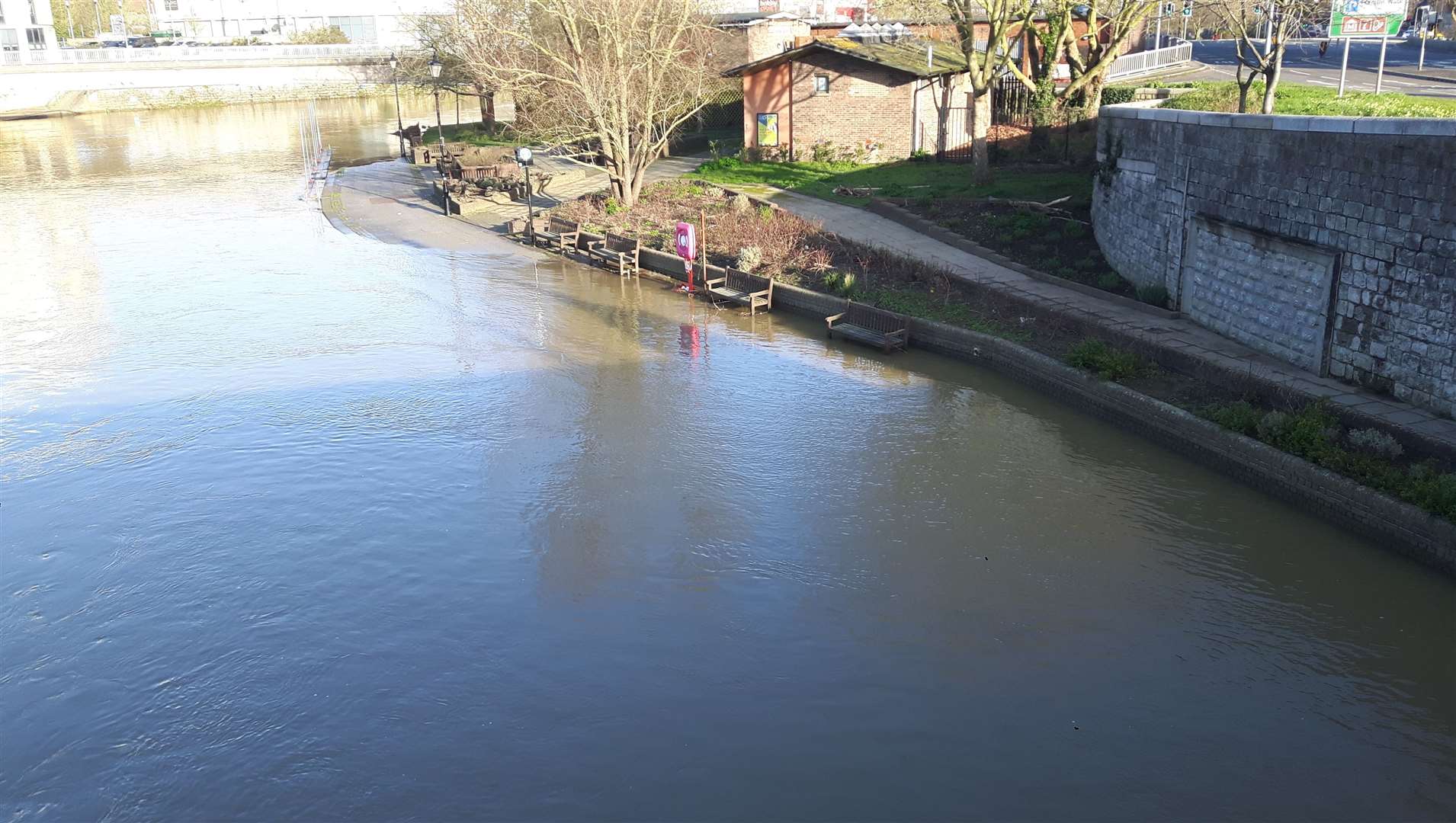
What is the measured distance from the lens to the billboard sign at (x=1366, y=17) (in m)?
26.2

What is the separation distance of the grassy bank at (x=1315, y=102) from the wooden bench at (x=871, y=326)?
34.0 ft

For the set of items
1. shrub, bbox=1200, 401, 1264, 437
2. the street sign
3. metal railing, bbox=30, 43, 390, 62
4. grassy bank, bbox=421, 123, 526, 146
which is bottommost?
shrub, bbox=1200, 401, 1264, 437

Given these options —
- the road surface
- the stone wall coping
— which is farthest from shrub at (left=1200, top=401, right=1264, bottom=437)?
the road surface

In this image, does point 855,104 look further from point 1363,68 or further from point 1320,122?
point 1363,68

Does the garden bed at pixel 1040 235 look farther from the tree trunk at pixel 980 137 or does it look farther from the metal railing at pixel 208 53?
the metal railing at pixel 208 53

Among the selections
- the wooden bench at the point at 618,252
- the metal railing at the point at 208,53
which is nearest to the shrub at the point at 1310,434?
the wooden bench at the point at 618,252

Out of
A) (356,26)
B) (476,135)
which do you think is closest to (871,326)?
(476,135)

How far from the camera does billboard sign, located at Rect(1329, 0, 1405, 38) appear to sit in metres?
26.2

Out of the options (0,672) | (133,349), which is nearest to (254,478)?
(0,672)

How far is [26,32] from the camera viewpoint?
299 ft

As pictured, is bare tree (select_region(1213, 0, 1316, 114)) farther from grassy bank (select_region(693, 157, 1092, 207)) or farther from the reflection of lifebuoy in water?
the reflection of lifebuoy in water

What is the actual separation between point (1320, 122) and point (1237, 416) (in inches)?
182

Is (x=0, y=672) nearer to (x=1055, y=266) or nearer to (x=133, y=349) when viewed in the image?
Answer: (x=133, y=349)

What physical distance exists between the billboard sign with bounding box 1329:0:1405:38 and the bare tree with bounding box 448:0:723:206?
56.2ft
